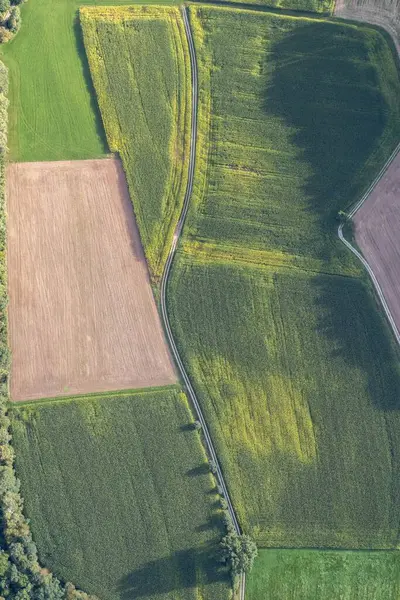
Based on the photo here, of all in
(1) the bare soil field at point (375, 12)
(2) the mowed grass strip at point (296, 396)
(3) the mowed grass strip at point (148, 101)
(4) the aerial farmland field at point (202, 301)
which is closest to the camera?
(4) the aerial farmland field at point (202, 301)

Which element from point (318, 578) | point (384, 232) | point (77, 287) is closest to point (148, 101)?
point (77, 287)

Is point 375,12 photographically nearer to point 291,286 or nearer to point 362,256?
point 362,256

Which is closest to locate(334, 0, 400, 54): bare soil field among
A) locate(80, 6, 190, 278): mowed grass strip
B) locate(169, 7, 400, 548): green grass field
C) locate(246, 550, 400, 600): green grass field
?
locate(169, 7, 400, 548): green grass field

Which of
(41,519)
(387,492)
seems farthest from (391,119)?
(41,519)

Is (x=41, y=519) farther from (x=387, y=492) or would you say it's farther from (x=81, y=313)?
(x=387, y=492)

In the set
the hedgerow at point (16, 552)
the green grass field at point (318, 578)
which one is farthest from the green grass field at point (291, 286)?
the hedgerow at point (16, 552)

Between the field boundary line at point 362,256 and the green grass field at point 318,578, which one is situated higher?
the field boundary line at point 362,256

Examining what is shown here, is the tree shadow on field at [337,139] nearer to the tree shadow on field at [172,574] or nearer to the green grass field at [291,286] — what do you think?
the green grass field at [291,286]
